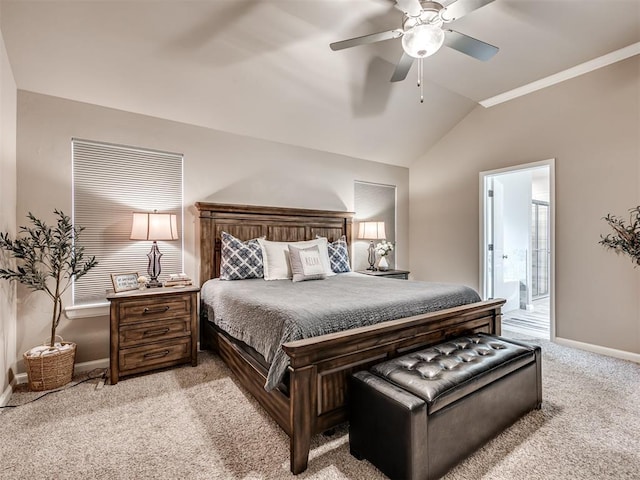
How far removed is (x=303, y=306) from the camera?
197cm

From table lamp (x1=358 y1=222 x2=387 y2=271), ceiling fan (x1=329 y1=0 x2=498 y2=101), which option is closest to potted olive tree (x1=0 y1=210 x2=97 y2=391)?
ceiling fan (x1=329 y1=0 x2=498 y2=101)

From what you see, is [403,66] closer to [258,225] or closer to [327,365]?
[258,225]

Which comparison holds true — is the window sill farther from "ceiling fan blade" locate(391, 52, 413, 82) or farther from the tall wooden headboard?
"ceiling fan blade" locate(391, 52, 413, 82)

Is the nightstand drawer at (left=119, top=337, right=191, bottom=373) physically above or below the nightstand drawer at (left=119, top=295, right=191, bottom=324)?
below

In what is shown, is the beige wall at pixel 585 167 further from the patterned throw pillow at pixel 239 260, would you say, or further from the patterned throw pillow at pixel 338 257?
the patterned throw pillow at pixel 239 260

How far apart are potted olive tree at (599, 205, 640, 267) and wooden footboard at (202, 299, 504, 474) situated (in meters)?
1.87

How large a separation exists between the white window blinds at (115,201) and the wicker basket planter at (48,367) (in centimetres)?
50

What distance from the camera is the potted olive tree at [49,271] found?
2432 mm

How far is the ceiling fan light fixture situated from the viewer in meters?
2.03

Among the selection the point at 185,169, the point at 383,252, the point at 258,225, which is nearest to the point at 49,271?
Result: the point at 185,169

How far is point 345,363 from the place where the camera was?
178 cm

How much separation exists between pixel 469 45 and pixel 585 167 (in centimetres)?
217

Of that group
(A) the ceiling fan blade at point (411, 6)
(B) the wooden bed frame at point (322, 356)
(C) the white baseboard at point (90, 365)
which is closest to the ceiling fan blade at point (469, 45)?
(A) the ceiling fan blade at point (411, 6)

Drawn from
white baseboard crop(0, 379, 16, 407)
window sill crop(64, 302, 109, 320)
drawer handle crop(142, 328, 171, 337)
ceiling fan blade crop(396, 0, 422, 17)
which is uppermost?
ceiling fan blade crop(396, 0, 422, 17)
